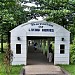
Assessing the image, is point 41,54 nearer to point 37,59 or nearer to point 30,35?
point 37,59

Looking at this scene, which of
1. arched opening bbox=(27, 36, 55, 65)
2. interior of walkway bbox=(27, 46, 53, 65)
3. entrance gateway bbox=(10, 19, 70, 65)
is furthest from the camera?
arched opening bbox=(27, 36, 55, 65)

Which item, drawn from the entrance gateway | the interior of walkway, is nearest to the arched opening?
the interior of walkway

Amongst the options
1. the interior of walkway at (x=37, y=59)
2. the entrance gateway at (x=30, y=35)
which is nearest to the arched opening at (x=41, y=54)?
the interior of walkway at (x=37, y=59)

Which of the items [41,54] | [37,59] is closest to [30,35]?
[37,59]

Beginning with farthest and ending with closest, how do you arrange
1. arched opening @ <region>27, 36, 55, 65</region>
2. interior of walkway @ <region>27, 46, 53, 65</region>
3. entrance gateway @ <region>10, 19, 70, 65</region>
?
arched opening @ <region>27, 36, 55, 65</region> < interior of walkway @ <region>27, 46, 53, 65</region> < entrance gateway @ <region>10, 19, 70, 65</region>

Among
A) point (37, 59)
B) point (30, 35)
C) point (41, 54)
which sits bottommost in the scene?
point (41, 54)

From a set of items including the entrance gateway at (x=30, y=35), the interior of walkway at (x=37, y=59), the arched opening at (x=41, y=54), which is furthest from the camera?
the arched opening at (x=41, y=54)

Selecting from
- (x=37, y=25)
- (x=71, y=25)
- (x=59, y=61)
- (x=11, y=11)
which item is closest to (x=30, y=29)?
(x=37, y=25)

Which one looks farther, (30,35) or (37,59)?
(37,59)

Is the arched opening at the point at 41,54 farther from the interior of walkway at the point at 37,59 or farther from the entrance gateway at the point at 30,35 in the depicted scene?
the entrance gateway at the point at 30,35

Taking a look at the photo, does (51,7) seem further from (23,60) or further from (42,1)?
(23,60)

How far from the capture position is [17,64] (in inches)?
750

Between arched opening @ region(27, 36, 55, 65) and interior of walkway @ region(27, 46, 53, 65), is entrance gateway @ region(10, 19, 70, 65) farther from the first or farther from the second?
arched opening @ region(27, 36, 55, 65)

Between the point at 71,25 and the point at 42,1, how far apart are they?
3576 mm
